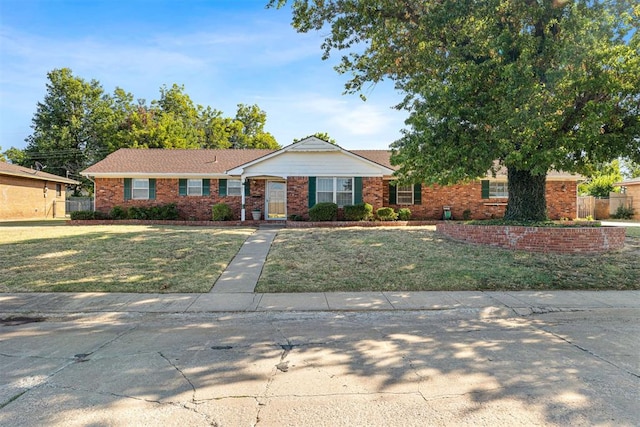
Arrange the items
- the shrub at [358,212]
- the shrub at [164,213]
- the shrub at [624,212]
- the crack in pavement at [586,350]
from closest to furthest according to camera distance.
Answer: the crack in pavement at [586,350] < the shrub at [358,212] < the shrub at [164,213] < the shrub at [624,212]

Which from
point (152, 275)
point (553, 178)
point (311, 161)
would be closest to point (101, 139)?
point (311, 161)

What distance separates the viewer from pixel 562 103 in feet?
32.7

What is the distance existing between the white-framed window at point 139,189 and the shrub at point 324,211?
972cm

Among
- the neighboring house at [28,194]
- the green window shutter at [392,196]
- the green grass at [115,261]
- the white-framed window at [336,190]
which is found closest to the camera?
the green grass at [115,261]

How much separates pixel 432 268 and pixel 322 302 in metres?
A: 3.43

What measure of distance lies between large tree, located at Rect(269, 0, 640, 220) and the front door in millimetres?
10679

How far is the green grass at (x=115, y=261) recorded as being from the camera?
7965 millimetres

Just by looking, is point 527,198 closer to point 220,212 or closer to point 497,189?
point 497,189

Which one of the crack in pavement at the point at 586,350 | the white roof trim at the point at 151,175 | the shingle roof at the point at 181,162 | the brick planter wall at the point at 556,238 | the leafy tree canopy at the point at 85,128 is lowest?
the crack in pavement at the point at 586,350

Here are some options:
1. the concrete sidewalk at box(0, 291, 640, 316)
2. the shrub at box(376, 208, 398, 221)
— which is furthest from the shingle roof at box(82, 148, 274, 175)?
the concrete sidewalk at box(0, 291, 640, 316)

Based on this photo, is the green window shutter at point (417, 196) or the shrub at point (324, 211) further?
the green window shutter at point (417, 196)

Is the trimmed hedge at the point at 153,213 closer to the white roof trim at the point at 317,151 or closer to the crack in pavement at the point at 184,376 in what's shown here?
the white roof trim at the point at 317,151

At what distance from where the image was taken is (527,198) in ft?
40.5

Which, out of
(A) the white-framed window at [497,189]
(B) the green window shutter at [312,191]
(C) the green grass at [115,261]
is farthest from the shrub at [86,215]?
(A) the white-framed window at [497,189]
